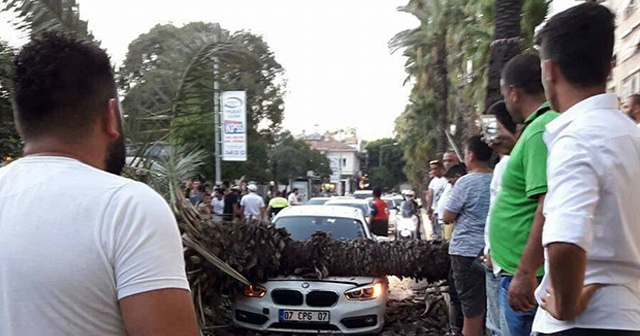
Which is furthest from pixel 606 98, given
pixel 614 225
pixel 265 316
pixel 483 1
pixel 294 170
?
pixel 294 170

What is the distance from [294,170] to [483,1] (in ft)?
138

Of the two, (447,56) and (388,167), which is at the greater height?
(447,56)

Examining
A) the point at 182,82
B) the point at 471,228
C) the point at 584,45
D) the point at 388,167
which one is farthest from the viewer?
the point at 388,167

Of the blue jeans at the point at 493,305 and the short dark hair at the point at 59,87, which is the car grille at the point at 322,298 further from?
the short dark hair at the point at 59,87

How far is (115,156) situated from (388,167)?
9930 centimetres

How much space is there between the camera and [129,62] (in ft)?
25.3

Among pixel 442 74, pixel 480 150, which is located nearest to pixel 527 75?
pixel 480 150

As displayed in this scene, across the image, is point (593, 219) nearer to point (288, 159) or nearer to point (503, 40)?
point (503, 40)

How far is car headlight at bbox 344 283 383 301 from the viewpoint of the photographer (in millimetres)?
6889

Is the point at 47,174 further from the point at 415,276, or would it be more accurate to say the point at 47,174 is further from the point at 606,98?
the point at 415,276

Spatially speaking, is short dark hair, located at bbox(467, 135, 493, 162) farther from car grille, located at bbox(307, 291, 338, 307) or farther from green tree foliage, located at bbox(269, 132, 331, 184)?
green tree foliage, located at bbox(269, 132, 331, 184)

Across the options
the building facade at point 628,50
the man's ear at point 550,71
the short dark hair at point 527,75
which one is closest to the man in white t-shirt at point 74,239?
the man's ear at point 550,71

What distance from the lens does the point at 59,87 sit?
1623 mm

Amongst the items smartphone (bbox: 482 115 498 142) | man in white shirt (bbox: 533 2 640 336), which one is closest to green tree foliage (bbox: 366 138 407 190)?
smartphone (bbox: 482 115 498 142)
